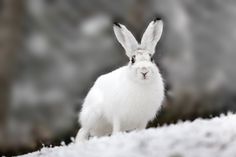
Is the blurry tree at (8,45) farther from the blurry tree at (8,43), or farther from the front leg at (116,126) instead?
the front leg at (116,126)

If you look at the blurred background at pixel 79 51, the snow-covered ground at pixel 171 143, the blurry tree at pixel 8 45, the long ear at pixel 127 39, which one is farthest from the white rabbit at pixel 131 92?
the blurry tree at pixel 8 45

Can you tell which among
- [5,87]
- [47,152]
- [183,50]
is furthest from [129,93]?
[183,50]

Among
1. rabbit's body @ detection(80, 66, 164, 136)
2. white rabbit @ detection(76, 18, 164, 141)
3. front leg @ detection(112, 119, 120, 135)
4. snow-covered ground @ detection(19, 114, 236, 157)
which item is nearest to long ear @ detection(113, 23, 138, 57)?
white rabbit @ detection(76, 18, 164, 141)

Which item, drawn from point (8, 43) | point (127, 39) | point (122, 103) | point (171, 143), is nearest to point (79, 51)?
point (8, 43)

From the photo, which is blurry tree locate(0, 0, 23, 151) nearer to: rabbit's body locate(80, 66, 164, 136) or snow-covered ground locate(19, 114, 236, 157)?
rabbit's body locate(80, 66, 164, 136)

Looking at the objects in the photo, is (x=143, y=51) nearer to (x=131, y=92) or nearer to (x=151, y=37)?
(x=151, y=37)

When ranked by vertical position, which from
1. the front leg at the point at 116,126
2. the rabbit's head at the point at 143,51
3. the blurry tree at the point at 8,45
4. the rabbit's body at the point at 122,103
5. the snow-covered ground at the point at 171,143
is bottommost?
the snow-covered ground at the point at 171,143

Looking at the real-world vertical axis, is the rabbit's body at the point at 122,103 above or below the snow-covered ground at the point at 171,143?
above
